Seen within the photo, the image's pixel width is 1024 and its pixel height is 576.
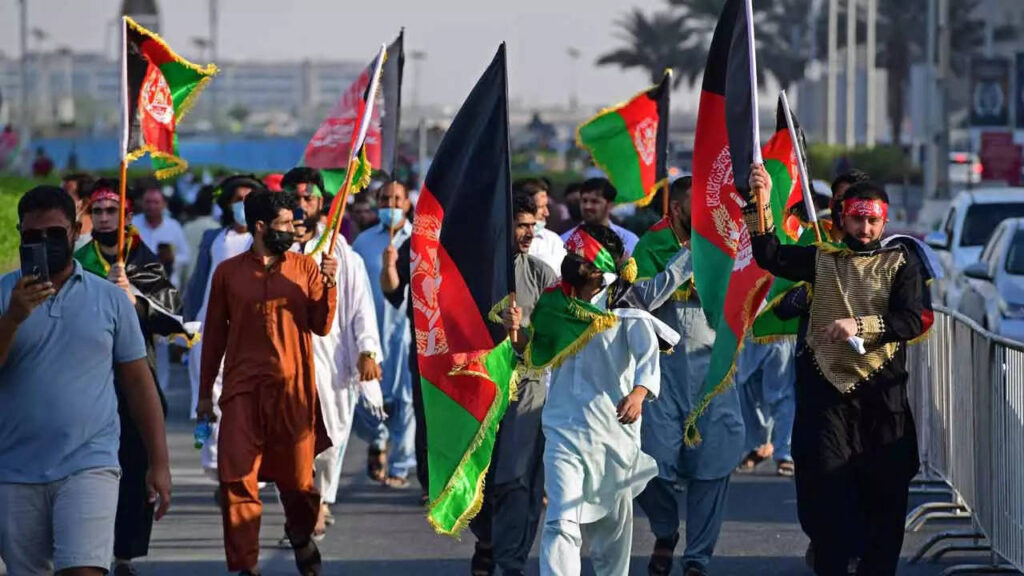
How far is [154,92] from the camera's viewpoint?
10484 mm

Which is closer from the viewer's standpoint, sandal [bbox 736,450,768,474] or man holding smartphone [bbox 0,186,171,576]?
man holding smartphone [bbox 0,186,171,576]

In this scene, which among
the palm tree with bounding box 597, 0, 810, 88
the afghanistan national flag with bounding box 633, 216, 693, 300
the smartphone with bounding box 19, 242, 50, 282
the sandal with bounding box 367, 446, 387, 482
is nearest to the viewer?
the smartphone with bounding box 19, 242, 50, 282

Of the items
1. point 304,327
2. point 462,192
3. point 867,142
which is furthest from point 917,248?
point 867,142

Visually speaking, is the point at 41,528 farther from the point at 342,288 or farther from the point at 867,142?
the point at 867,142

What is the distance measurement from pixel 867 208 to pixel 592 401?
51.3 inches

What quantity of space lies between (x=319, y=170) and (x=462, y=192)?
4325 millimetres

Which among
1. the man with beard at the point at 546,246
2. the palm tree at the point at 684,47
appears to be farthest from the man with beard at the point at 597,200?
the palm tree at the point at 684,47

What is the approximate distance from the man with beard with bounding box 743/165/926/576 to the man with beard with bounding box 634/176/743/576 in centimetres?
108

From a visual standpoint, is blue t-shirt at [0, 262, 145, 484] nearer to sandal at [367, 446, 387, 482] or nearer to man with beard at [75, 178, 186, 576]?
man with beard at [75, 178, 186, 576]

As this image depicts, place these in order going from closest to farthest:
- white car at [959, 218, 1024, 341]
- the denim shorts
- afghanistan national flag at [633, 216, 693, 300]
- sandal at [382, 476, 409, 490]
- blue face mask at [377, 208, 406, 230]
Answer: the denim shorts → afghanistan national flag at [633, 216, 693, 300] → blue face mask at [377, 208, 406, 230] → sandal at [382, 476, 409, 490] → white car at [959, 218, 1024, 341]

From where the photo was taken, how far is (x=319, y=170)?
12.8m

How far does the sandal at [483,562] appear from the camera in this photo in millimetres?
9781

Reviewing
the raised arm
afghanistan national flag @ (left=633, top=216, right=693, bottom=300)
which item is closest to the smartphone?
the raised arm

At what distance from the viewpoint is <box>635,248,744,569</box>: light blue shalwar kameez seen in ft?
31.6
